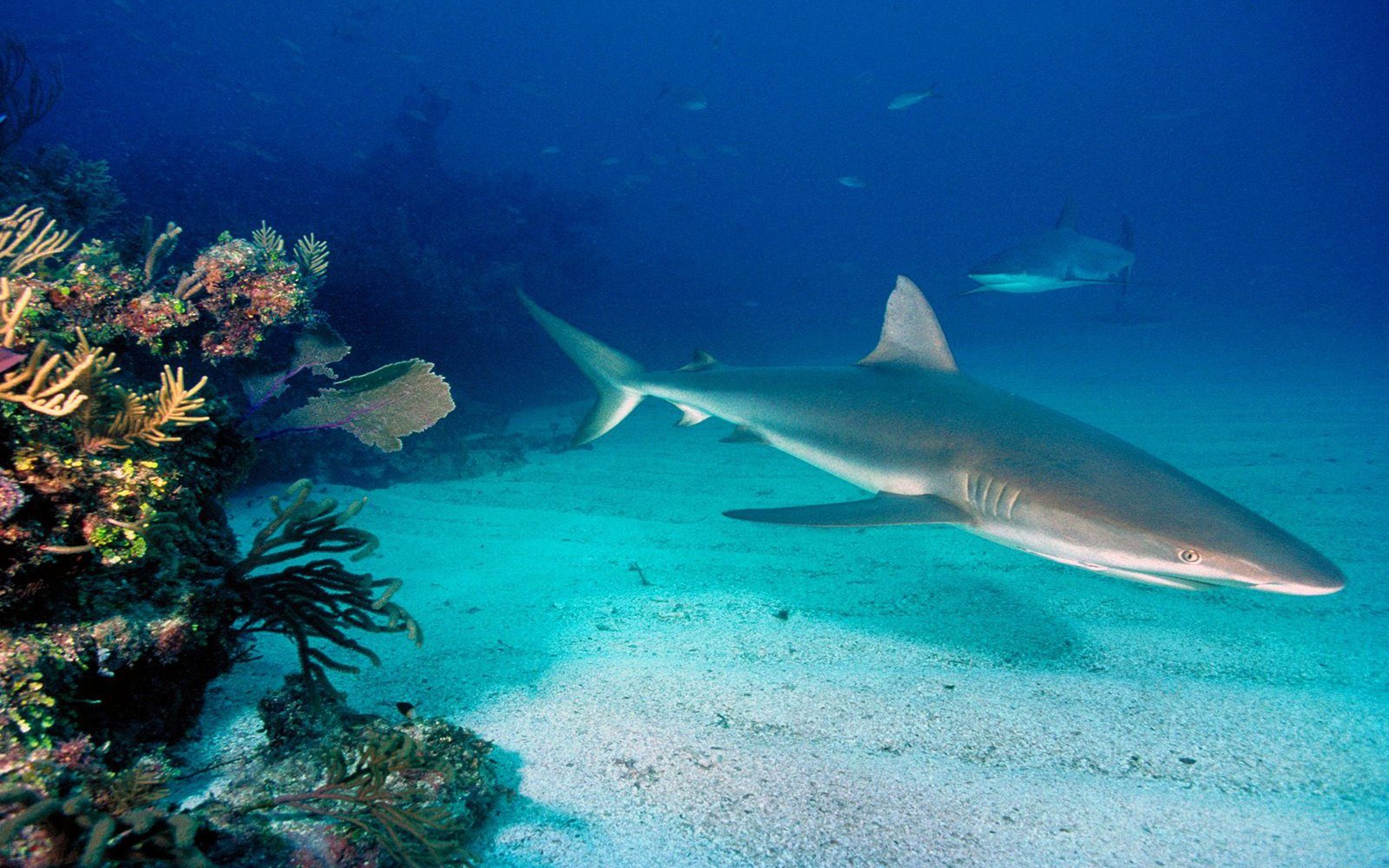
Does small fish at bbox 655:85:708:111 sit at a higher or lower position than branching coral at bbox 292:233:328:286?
higher

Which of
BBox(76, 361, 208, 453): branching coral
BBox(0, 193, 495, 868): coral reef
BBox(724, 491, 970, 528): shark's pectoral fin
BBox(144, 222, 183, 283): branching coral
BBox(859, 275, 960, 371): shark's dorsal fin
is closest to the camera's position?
BBox(0, 193, 495, 868): coral reef

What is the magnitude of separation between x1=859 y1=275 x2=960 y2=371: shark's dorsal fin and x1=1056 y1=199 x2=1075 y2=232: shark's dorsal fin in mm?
8589

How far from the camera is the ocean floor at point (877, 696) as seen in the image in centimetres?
201

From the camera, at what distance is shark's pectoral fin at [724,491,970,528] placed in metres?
3.19

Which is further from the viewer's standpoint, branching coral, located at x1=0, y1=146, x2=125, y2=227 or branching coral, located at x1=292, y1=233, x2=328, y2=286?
branching coral, located at x1=0, y1=146, x2=125, y2=227

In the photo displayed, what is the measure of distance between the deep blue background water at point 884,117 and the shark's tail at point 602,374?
33619 millimetres

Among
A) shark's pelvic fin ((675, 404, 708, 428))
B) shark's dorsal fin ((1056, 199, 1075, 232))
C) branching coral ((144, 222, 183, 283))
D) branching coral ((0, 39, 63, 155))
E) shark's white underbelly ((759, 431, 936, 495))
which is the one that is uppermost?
shark's dorsal fin ((1056, 199, 1075, 232))

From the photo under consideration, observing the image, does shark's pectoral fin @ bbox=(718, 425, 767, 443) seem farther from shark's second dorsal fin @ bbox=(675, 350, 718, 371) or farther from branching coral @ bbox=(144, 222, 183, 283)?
branching coral @ bbox=(144, 222, 183, 283)

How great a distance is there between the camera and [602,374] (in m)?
5.96

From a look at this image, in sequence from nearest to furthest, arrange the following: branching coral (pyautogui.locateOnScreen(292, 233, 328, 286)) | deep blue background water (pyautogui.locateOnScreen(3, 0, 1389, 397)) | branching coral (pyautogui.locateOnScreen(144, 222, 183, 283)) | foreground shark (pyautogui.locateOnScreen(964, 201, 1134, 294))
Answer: branching coral (pyautogui.locateOnScreen(144, 222, 183, 283)), branching coral (pyautogui.locateOnScreen(292, 233, 328, 286)), foreground shark (pyautogui.locateOnScreen(964, 201, 1134, 294)), deep blue background water (pyautogui.locateOnScreen(3, 0, 1389, 397))

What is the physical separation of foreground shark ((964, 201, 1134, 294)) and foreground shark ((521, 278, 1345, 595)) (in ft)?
18.8

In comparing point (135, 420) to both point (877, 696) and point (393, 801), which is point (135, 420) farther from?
point (877, 696)

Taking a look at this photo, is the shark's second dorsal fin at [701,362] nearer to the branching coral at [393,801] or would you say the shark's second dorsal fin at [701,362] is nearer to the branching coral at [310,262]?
the branching coral at [310,262]

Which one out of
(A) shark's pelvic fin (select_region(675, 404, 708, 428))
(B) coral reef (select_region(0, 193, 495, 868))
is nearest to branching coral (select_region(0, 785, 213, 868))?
(B) coral reef (select_region(0, 193, 495, 868))
